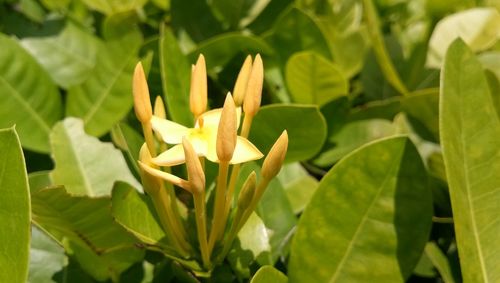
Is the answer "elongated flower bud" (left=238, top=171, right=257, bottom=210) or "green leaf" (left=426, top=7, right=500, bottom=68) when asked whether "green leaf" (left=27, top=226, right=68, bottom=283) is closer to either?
"elongated flower bud" (left=238, top=171, right=257, bottom=210)

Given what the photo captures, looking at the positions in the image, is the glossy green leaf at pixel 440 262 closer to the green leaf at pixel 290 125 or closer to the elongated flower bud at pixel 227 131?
the green leaf at pixel 290 125

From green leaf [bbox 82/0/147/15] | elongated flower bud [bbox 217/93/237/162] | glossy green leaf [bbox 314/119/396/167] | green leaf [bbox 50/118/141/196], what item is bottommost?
Answer: glossy green leaf [bbox 314/119/396/167]

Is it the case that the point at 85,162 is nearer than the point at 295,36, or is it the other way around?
the point at 85,162

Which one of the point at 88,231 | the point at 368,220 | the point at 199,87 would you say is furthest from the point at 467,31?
the point at 88,231

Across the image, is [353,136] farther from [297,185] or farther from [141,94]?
[141,94]

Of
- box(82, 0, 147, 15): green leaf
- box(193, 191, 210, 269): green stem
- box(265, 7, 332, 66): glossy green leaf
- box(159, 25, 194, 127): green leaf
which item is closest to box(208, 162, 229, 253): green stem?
box(193, 191, 210, 269): green stem

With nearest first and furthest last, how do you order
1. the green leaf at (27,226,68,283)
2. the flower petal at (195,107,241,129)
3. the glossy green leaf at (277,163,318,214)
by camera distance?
the flower petal at (195,107,241,129) < the green leaf at (27,226,68,283) < the glossy green leaf at (277,163,318,214)

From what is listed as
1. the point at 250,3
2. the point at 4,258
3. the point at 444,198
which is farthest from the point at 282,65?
the point at 4,258
